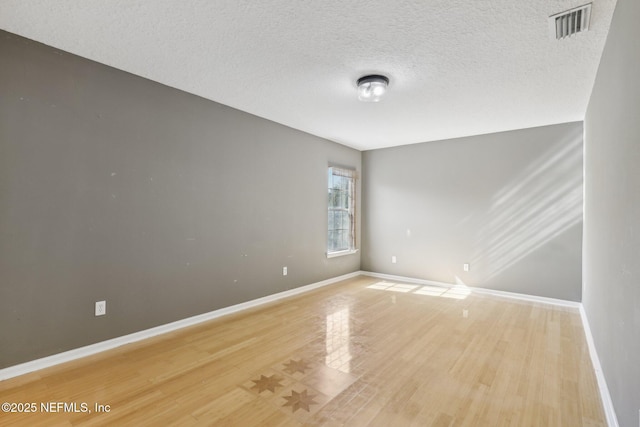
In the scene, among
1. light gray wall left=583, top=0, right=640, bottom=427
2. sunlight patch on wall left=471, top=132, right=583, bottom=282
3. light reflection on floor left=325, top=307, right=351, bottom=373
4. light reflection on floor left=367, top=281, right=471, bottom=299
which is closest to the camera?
light gray wall left=583, top=0, right=640, bottom=427

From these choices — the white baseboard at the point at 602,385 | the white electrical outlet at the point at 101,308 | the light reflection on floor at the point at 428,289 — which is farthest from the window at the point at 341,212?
the white baseboard at the point at 602,385

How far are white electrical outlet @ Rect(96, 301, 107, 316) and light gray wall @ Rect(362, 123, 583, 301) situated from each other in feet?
14.5

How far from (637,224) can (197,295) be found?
357 cm

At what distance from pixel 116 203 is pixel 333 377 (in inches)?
95.9

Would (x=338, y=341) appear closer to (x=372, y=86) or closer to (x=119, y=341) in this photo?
(x=119, y=341)

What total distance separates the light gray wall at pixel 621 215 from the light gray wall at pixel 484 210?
1947 mm

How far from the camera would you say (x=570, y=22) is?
78.0 inches

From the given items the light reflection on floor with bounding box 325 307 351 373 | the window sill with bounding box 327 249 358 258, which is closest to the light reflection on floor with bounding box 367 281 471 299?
the window sill with bounding box 327 249 358 258

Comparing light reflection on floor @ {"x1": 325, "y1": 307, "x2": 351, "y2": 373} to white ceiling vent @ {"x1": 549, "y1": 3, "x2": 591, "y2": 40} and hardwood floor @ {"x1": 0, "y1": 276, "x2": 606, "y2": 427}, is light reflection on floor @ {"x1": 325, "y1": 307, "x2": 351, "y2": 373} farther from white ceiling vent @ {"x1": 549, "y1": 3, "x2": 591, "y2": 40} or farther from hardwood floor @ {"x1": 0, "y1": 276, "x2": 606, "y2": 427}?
white ceiling vent @ {"x1": 549, "y1": 3, "x2": 591, "y2": 40}

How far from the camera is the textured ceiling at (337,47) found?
6.33 ft

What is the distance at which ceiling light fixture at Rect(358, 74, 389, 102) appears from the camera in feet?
9.16

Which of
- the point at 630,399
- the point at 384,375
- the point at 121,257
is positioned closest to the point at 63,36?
the point at 121,257

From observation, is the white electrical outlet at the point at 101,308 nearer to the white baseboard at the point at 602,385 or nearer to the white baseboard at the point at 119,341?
the white baseboard at the point at 119,341

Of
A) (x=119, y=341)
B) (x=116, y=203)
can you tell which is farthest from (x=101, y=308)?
(x=116, y=203)
